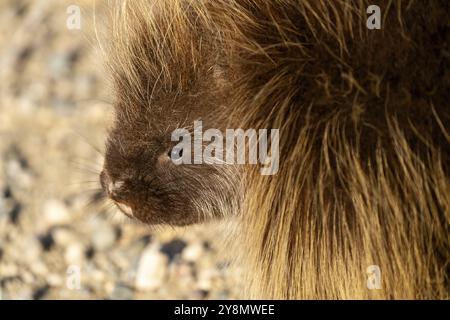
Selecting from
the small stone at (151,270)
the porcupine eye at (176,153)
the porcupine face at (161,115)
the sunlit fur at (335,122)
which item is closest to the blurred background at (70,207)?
the small stone at (151,270)

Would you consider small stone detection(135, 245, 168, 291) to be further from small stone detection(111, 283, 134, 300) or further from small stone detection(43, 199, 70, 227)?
small stone detection(43, 199, 70, 227)

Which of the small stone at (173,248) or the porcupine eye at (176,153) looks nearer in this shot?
the porcupine eye at (176,153)

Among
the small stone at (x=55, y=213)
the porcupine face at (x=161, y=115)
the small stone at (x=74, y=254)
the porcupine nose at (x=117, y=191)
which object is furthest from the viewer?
the small stone at (x=55, y=213)

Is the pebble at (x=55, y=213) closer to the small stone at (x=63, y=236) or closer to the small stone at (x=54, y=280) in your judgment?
the small stone at (x=63, y=236)

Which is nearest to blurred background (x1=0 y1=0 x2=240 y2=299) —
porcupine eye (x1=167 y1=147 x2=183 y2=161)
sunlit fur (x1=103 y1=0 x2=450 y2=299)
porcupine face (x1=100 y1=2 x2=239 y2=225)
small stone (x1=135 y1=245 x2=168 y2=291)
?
small stone (x1=135 y1=245 x2=168 y2=291)

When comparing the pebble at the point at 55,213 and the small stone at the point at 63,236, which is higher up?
the pebble at the point at 55,213

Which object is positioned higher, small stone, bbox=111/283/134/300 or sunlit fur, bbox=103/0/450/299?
sunlit fur, bbox=103/0/450/299

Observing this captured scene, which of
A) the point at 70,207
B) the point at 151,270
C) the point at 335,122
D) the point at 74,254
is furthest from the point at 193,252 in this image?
the point at 335,122
